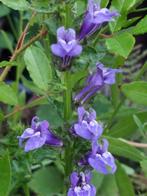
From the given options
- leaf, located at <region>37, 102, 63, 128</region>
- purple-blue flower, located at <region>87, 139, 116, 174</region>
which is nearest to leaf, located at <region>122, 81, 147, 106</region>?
purple-blue flower, located at <region>87, 139, 116, 174</region>

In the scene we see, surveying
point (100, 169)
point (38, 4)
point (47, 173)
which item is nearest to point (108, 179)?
point (47, 173)

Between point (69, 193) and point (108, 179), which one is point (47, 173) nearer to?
point (108, 179)

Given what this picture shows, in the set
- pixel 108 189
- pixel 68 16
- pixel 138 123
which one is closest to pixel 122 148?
pixel 138 123

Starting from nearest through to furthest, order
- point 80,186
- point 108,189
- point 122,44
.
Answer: point 122,44, point 80,186, point 108,189

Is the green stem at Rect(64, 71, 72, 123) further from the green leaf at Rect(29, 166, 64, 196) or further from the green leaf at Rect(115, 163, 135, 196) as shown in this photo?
the green leaf at Rect(29, 166, 64, 196)

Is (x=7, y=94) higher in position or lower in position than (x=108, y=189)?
higher

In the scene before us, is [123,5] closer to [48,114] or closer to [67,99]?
[67,99]

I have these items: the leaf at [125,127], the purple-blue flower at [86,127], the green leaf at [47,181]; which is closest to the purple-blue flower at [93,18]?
the purple-blue flower at [86,127]
